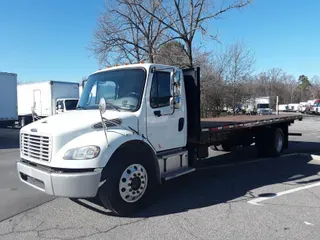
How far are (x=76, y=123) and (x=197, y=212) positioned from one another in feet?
7.84

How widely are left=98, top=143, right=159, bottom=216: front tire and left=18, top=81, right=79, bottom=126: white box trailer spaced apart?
622 inches

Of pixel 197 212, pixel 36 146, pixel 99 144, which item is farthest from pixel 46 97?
pixel 197 212

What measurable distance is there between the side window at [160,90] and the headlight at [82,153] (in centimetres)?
147

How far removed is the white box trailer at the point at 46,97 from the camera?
69.0 feet

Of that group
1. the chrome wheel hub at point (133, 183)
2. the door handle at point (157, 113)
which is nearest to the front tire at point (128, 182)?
the chrome wheel hub at point (133, 183)

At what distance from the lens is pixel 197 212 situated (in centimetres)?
482

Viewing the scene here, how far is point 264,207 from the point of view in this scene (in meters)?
5.02

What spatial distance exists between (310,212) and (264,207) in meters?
0.70

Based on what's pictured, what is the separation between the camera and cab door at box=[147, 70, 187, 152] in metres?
5.32

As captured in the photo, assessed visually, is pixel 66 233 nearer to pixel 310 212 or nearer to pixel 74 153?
pixel 74 153

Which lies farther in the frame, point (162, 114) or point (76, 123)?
point (162, 114)

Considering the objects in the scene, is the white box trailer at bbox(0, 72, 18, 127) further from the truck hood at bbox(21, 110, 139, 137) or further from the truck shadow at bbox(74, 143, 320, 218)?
the truck hood at bbox(21, 110, 139, 137)

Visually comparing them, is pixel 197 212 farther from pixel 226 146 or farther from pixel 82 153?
pixel 226 146

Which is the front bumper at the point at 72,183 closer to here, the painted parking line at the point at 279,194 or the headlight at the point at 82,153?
the headlight at the point at 82,153
